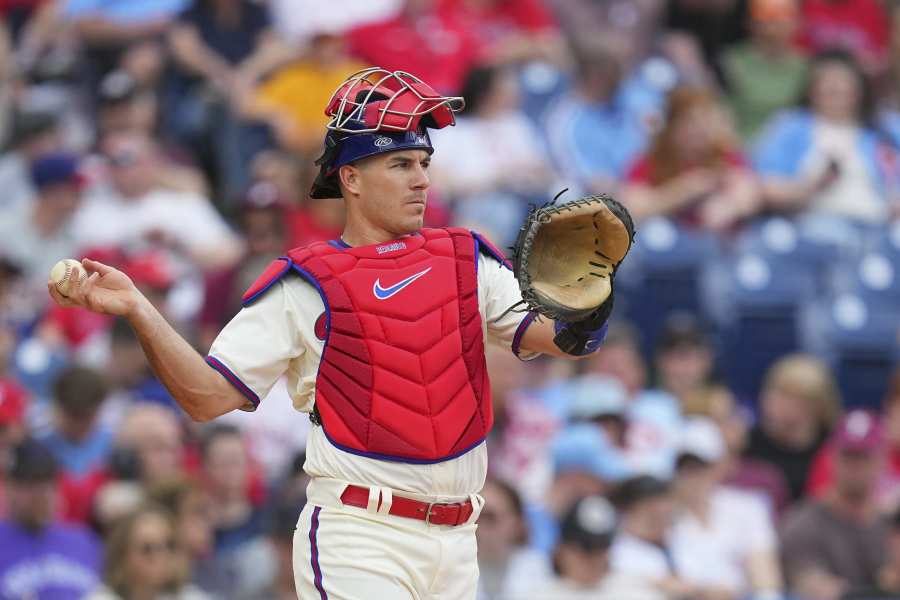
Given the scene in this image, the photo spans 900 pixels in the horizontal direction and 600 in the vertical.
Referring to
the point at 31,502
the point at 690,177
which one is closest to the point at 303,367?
the point at 31,502

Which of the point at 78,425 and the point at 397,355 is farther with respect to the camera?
the point at 78,425

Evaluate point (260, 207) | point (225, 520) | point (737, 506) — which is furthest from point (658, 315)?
point (225, 520)

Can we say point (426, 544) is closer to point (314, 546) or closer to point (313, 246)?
point (314, 546)

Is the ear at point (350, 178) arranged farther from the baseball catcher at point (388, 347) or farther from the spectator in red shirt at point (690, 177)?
the spectator in red shirt at point (690, 177)

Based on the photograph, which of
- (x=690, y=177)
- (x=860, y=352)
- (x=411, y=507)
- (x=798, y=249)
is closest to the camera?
(x=411, y=507)

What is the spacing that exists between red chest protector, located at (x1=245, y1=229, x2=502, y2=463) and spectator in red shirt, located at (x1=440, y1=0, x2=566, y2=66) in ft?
23.0

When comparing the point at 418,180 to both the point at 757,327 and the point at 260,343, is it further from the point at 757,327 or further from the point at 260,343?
the point at 757,327

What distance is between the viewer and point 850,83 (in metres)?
11.6

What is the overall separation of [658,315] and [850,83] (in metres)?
2.45

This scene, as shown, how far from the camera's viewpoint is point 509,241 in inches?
390

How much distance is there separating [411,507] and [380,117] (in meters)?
1.04

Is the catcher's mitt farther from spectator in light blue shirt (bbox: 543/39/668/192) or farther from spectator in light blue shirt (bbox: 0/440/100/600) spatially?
spectator in light blue shirt (bbox: 543/39/668/192)

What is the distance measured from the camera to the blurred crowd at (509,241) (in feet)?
25.9

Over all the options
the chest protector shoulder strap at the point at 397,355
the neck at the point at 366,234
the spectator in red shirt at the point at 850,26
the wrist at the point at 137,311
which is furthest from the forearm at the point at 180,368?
the spectator in red shirt at the point at 850,26
